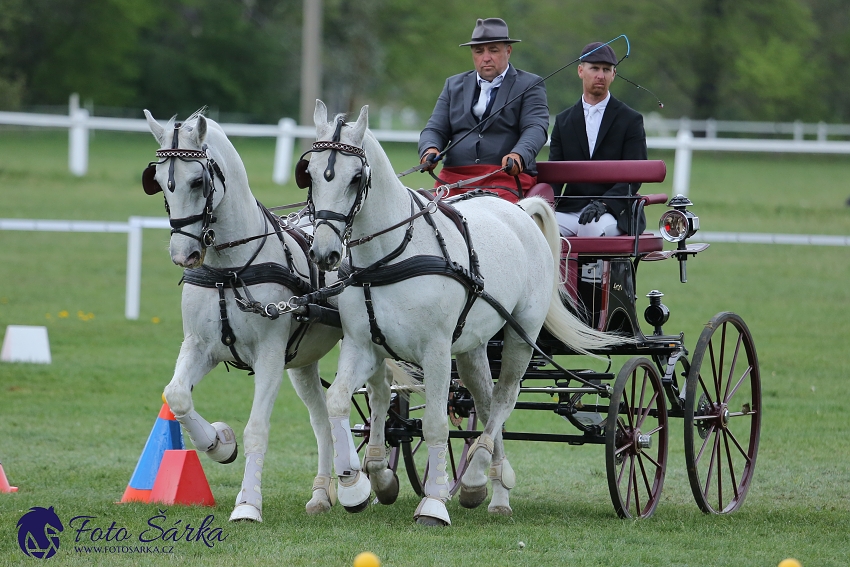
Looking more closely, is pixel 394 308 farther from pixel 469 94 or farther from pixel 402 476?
pixel 402 476

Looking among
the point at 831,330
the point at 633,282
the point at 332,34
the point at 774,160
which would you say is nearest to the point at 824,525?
the point at 633,282

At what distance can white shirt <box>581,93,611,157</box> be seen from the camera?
7340 millimetres

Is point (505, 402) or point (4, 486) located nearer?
point (505, 402)

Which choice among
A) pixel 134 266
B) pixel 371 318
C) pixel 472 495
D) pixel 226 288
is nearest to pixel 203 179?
pixel 226 288

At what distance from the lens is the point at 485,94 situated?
7121 mm

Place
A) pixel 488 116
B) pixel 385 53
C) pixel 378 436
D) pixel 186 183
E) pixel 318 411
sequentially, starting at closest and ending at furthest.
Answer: pixel 186 183, pixel 378 436, pixel 318 411, pixel 488 116, pixel 385 53

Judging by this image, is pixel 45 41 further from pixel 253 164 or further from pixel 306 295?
pixel 306 295

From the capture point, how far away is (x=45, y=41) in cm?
4206

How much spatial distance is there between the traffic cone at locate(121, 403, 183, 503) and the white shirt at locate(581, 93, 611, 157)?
3.07m

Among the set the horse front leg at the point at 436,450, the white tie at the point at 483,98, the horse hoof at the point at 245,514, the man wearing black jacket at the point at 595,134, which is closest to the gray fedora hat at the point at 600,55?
the man wearing black jacket at the point at 595,134

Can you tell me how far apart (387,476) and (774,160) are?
33.8 metres

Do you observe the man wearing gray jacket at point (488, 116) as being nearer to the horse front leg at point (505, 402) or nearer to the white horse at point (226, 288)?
the horse front leg at point (505, 402)

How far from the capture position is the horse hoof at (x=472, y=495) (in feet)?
20.3

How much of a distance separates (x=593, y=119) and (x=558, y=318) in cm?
150
